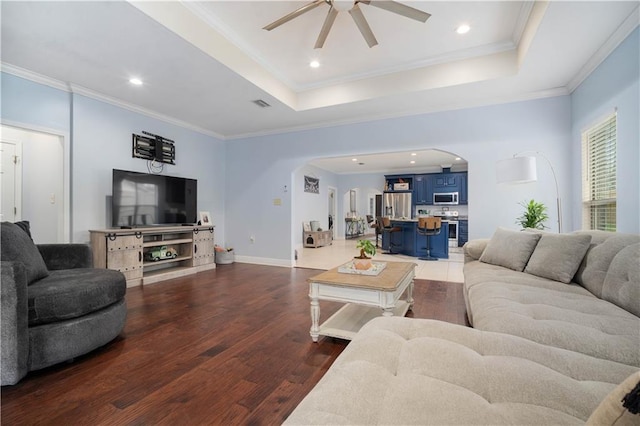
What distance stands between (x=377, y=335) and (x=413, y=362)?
22 centimetres

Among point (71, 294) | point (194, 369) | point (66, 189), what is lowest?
point (194, 369)

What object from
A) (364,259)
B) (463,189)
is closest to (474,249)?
(364,259)

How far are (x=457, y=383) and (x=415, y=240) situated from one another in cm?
634

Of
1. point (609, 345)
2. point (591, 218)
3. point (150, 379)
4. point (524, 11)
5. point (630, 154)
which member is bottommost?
point (150, 379)

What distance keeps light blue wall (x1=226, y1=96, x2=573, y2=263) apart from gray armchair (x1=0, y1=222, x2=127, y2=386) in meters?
3.50

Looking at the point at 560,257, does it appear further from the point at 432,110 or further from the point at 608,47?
the point at 432,110

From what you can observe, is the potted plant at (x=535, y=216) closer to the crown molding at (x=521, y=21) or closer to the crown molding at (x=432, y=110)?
the crown molding at (x=432, y=110)

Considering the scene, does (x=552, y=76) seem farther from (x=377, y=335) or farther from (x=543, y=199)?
(x=377, y=335)

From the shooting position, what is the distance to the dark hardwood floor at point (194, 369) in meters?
1.49

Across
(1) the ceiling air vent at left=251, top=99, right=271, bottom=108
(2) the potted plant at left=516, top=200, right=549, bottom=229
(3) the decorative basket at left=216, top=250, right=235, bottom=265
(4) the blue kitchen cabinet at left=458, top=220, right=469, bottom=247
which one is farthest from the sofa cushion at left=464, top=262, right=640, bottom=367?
(4) the blue kitchen cabinet at left=458, top=220, right=469, bottom=247

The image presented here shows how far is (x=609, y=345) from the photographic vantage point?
1.17m

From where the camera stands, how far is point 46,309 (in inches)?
72.4

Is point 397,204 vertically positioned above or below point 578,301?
above

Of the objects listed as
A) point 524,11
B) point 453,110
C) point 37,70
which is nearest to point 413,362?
point 524,11
